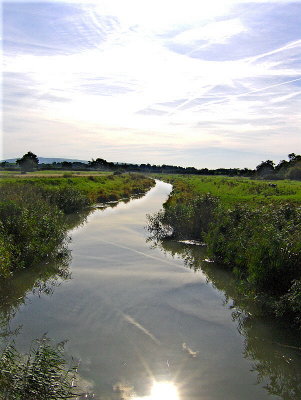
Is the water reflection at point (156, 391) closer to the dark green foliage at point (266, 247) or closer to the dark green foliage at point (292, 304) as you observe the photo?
the dark green foliage at point (292, 304)

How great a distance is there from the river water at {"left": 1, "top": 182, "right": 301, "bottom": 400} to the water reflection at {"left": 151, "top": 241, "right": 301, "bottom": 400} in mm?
26

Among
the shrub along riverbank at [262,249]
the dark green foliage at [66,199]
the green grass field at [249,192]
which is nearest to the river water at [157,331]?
the shrub along riverbank at [262,249]

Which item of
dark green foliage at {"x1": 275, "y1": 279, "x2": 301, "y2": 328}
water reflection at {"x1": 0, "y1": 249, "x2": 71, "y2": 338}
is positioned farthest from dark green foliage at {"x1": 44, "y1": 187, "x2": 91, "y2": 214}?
dark green foliage at {"x1": 275, "y1": 279, "x2": 301, "y2": 328}

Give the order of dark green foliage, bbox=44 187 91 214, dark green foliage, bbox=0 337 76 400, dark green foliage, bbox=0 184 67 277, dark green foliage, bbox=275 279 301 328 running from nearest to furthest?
dark green foliage, bbox=0 337 76 400, dark green foliage, bbox=275 279 301 328, dark green foliage, bbox=0 184 67 277, dark green foliage, bbox=44 187 91 214

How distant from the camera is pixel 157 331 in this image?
37.5 feet

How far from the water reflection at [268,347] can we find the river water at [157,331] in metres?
0.03

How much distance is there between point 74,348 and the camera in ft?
33.1

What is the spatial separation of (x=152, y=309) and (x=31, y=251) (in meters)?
6.63

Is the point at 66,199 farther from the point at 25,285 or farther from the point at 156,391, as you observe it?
the point at 156,391

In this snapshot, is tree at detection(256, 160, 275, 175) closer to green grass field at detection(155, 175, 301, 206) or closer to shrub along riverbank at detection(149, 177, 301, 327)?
green grass field at detection(155, 175, 301, 206)

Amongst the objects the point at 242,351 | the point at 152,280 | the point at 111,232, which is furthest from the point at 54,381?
the point at 111,232

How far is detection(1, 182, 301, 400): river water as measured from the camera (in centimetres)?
875

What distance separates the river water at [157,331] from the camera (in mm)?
8750

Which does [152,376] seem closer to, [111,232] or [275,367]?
[275,367]
